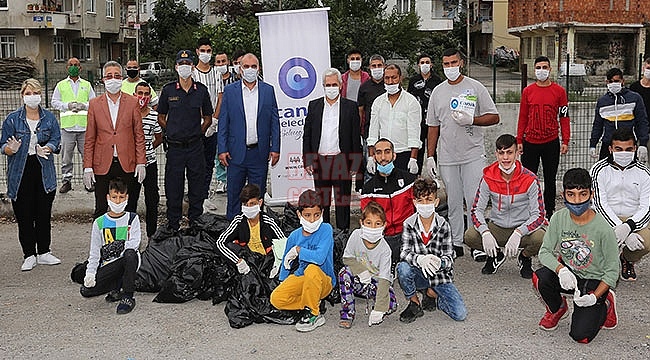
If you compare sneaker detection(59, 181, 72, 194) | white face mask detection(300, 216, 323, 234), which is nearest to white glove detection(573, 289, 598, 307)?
white face mask detection(300, 216, 323, 234)

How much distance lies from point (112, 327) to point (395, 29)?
26451mm

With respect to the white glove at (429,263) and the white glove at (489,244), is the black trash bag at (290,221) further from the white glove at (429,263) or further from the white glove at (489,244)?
the white glove at (429,263)

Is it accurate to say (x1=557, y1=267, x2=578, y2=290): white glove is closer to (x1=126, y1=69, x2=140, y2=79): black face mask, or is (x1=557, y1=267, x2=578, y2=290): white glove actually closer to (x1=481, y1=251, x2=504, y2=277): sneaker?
(x1=481, y1=251, x2=504, y2=277): sneaker

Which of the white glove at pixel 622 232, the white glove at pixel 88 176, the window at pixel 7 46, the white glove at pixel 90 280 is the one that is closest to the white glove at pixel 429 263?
the white glove at pixel 622 232

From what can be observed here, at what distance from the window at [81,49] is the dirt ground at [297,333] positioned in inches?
1746

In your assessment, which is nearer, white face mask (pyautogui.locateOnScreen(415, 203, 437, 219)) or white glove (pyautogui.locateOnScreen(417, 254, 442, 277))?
white glove (pyautogui.locateOnScreen(417, 254, 442, 277))

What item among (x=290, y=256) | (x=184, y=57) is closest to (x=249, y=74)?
(x=184, y=57)

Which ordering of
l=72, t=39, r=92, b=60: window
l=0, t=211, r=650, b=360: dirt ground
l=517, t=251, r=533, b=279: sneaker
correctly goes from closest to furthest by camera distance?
l=0, t=211, r=650, b=360: dirt ground
l=517, t=251, r=533, b=279: sneaker
l=72, t=39, r=92, b=60: window

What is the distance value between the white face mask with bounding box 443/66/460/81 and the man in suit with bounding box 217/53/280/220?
180 centimetres

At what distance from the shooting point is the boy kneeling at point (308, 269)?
5500mm

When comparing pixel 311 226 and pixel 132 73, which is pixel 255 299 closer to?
pixel 311 226

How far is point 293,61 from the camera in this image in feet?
28.8

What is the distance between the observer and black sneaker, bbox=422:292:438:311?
5.91 meters

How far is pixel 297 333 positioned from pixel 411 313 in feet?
2.96
